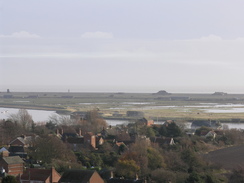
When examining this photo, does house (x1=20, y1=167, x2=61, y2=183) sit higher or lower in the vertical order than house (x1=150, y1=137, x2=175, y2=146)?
lower

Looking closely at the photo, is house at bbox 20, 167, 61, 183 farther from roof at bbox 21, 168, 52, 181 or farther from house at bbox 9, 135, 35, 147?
house at bbox 9, 135, 35, 147

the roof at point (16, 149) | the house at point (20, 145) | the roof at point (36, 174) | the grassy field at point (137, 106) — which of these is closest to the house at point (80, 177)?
the roof at point (36, 174)

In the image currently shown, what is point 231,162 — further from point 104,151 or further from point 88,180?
point 88,180

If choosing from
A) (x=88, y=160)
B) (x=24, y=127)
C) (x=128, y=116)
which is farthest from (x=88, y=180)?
(x=128, y=116)

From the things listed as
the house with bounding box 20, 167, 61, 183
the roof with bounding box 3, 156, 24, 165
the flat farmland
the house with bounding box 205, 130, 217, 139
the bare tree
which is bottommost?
the flat farmland

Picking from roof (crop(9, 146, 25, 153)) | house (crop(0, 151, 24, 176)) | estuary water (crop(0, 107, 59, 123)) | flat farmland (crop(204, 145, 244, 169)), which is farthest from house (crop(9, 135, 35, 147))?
estuary water (crop(0, 107, 59, 123))
